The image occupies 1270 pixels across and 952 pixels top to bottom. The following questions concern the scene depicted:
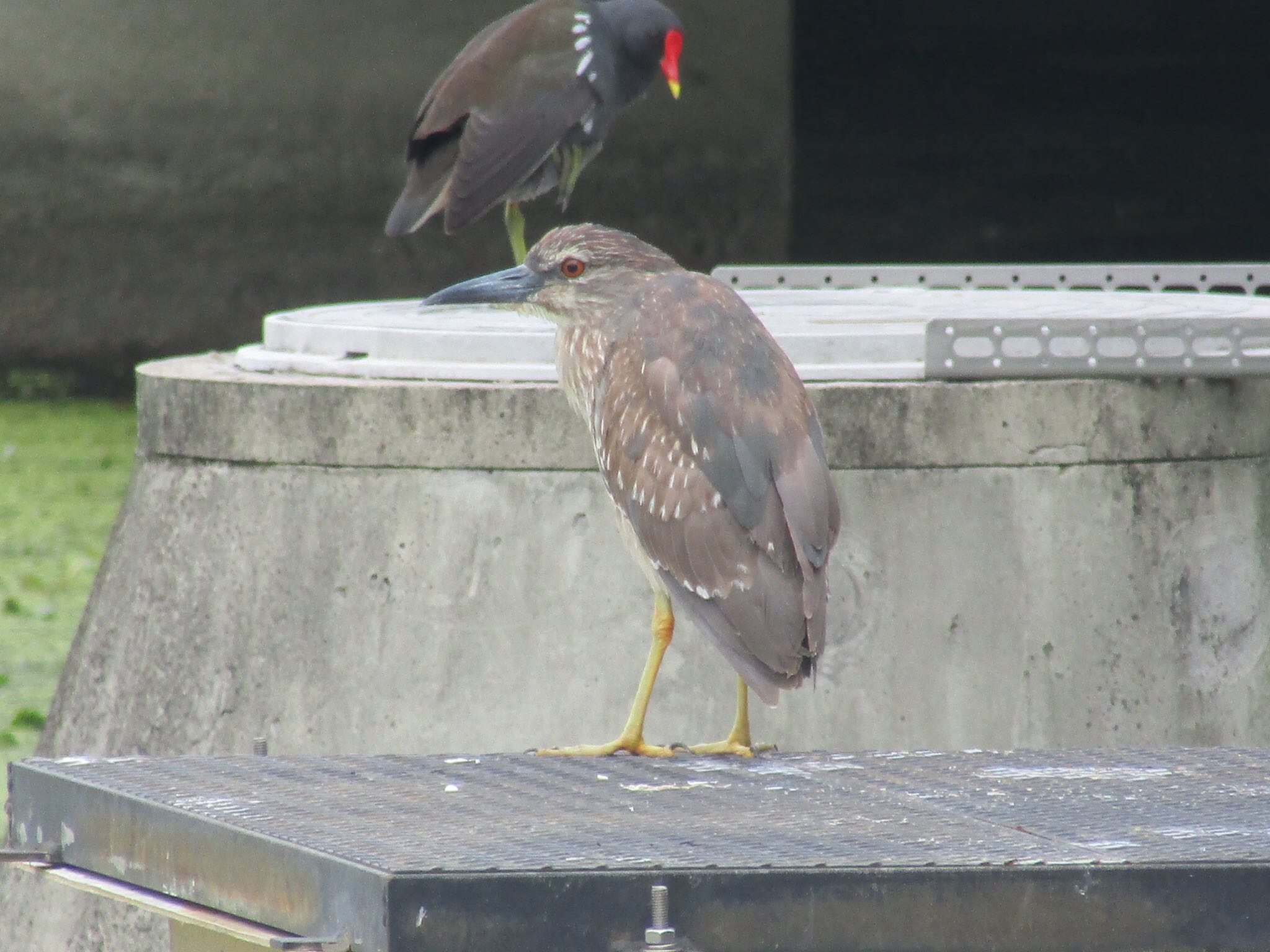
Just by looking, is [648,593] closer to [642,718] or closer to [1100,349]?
[642,718]

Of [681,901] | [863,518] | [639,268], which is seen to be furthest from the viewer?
[863,518]

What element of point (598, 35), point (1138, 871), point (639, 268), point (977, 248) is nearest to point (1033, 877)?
point (1138, 871)

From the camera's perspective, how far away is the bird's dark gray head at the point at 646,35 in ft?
18.2

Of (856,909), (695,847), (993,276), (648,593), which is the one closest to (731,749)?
(648,593)

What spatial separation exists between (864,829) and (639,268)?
4.64 ft

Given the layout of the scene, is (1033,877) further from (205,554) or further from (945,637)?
(205,554)

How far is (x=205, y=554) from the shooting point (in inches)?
147

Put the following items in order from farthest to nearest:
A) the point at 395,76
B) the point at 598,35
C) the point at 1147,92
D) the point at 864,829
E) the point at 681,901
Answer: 1. the point at 1147,92
2. the point at 395,76
3. the point at 598,35
4. the point at 864,829
5. the point at 681,901

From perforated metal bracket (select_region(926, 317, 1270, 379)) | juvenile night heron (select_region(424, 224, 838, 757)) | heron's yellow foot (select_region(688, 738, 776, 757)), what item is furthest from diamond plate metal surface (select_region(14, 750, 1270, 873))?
perforated metal bracket (select_region(926, 317, 1270, 379))

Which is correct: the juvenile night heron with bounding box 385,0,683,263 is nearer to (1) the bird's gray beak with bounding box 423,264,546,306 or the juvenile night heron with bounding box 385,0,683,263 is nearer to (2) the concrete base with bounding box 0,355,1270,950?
(2) the concrete base with bounding box 0,355,1270,950

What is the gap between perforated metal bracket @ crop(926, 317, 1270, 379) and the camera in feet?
11.8

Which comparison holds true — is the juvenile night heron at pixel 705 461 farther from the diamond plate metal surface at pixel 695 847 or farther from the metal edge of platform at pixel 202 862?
the metal edge of platform at pixel 202 862

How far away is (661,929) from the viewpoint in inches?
68.9

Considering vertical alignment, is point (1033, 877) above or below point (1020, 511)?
below
